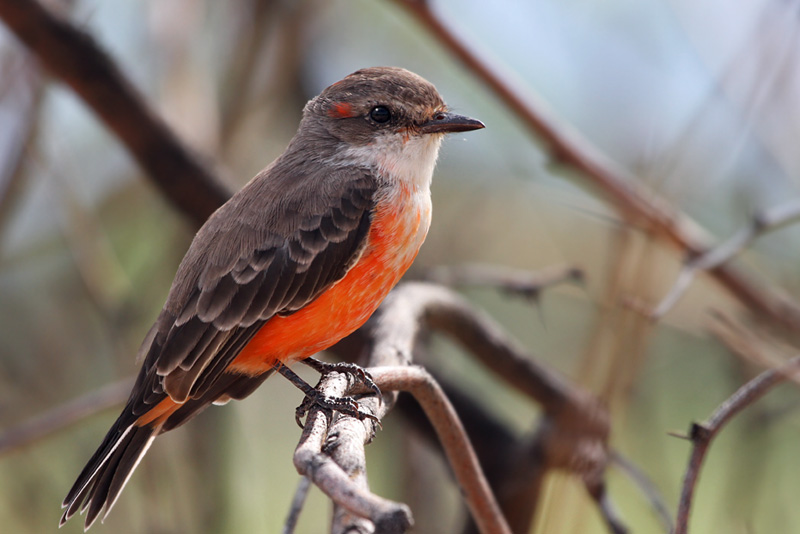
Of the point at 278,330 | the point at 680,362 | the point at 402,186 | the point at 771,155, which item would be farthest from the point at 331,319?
the point at 680,362

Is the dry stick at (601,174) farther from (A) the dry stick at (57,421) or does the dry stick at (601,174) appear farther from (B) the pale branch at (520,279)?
(A) the dry stick at (57,421)

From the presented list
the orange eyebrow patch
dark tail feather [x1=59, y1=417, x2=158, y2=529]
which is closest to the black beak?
the orange eyebrow patch

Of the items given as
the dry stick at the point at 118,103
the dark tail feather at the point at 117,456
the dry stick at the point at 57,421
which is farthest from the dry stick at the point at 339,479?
the dry stick at the point at 118,103

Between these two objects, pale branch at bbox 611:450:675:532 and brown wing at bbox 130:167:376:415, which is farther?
pale branch at bbox 611:450:675:532

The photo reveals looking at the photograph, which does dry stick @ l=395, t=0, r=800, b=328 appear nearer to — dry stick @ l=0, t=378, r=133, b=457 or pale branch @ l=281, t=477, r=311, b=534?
pale branch @ l=281, t=477, r=311, b=534

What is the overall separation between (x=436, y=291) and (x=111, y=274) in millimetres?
2534

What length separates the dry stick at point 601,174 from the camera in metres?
4.69

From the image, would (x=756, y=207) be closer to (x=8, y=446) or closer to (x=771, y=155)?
(x=771, y=155)

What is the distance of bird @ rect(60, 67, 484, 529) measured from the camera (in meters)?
3.39

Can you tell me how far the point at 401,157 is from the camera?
3875 millimetres

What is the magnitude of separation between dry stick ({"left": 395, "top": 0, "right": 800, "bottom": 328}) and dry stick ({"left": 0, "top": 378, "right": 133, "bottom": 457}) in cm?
276

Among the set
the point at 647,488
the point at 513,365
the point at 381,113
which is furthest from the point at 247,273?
the point at 647,488

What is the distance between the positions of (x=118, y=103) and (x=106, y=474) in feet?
7.48

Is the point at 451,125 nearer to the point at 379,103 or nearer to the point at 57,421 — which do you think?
the point at 379,103
